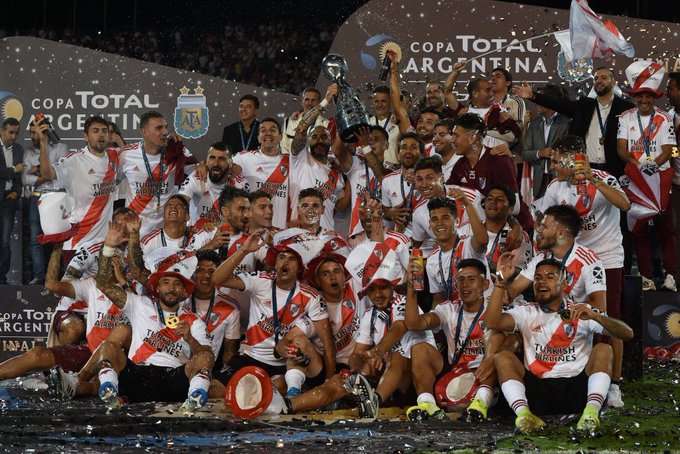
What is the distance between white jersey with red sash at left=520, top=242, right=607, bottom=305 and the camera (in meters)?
7.29

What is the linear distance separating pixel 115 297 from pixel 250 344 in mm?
936

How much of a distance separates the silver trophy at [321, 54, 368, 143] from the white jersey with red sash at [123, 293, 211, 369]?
1769 millimetres

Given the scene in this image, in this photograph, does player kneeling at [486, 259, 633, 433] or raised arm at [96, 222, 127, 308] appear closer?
player kneeling at [486, 259, 633, 433]

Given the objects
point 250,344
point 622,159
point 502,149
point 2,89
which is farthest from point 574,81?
point 2,89

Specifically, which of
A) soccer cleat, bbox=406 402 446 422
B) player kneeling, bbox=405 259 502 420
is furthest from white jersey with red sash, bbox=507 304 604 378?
soccer cleat, bbox=406 402 446 422

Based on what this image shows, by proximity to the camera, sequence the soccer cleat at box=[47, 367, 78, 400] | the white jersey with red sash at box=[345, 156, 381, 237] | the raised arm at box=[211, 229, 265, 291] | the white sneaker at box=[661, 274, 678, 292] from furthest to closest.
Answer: the white sneaker at box=[661, 274, 678, 292], the white jersey with red sash at box=[345, 156, 381, 237], the soccer cleat at box=[47, 367, 78, 400], the raised arm at box=[211, 229, 265, 291]

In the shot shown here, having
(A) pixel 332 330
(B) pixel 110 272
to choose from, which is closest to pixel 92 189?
(B) pixel 110 272

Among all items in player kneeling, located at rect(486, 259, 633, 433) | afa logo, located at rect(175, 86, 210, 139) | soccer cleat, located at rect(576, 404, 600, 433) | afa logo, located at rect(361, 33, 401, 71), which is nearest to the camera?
soccer cleat, located at rect(576, 404, 600, 433)

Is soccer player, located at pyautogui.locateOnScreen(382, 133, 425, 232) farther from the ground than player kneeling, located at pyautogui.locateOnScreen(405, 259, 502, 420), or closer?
farther from the ground

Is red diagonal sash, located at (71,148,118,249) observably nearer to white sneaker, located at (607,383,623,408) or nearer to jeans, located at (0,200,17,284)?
jeans, located at (0,200,17,284)

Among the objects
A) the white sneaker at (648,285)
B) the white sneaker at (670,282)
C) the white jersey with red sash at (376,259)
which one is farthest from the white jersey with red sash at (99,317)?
the white sneaker at (670,282)

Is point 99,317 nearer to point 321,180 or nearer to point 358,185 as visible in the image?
point 321,180

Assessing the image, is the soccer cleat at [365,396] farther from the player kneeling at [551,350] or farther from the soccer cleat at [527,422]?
the soccer cleat at [527,422]

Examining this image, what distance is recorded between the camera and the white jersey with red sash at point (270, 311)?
7852 millimetres
